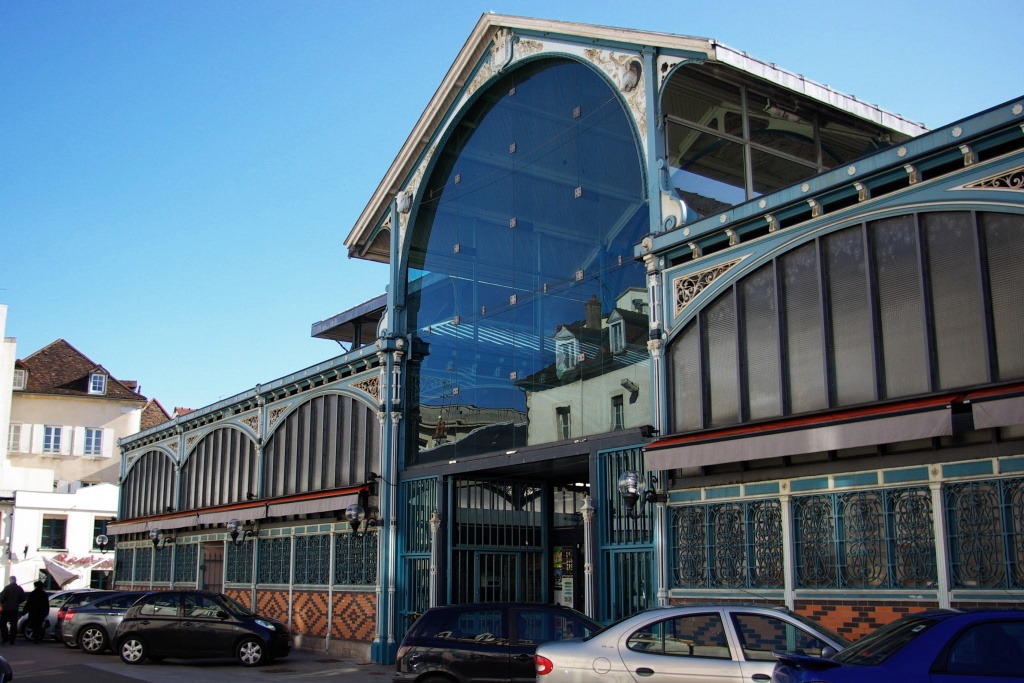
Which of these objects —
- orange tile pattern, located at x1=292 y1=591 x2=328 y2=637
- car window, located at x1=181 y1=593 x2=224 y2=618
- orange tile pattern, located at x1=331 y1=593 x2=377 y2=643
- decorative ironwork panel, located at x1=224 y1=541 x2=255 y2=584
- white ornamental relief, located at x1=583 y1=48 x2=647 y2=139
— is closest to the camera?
white ornamental relief, located at x1=583 y1=48 x2=647 y2=139

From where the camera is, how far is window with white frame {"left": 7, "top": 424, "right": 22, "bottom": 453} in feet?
171

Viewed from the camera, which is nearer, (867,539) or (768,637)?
(768,637)

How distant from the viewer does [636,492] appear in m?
15.5

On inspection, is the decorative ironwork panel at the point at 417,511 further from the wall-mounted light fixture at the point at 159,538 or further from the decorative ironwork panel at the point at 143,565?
the decorative ironwork panel at the point at 143,565

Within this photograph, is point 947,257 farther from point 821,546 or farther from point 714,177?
point 714,177

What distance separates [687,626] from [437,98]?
49.4ft

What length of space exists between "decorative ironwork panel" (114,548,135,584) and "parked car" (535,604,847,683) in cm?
2893

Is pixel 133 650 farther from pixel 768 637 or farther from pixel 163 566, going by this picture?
pixel 768 637

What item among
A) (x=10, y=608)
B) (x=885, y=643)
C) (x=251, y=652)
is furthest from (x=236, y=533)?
(x=885, y=643)

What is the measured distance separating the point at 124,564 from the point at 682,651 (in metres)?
31.0

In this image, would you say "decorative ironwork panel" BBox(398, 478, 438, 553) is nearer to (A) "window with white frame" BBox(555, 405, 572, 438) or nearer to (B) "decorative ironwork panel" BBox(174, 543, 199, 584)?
(A) "window with white frame" BBox(555, 405, 572, 438)

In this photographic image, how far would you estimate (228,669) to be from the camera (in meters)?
20.1

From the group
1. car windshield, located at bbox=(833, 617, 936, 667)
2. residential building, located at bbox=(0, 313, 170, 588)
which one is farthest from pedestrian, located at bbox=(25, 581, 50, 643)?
car windshield, located at bbox=(833, 617, 936, 667)

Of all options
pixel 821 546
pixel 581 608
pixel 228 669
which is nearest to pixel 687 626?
pixel 821 546
